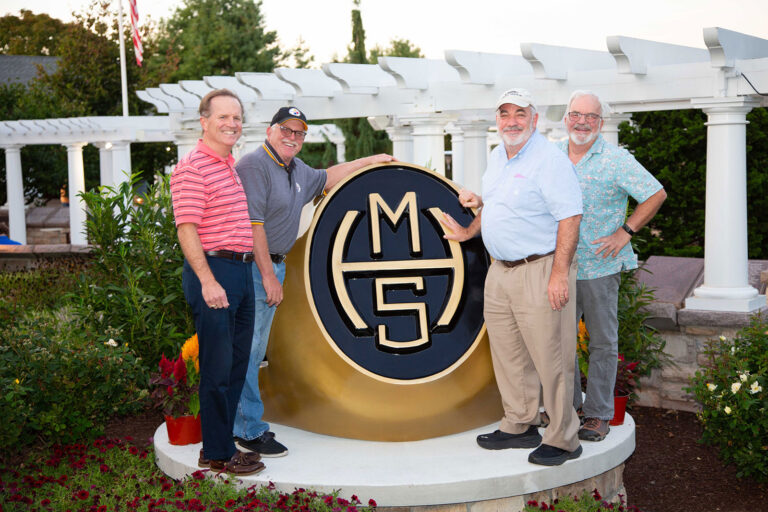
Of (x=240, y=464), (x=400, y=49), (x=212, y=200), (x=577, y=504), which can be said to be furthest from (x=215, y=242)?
(x=400, y=49)

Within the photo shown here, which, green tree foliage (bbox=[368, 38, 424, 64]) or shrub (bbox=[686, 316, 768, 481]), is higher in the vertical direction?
Result: green tree foliage (bbox=[368, 38, 424, 64])

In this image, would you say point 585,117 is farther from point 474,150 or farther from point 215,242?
point 474,150

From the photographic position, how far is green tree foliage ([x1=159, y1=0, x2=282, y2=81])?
39188 millimetres

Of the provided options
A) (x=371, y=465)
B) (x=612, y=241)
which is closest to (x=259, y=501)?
(x=371, y=465)

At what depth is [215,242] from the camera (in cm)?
448

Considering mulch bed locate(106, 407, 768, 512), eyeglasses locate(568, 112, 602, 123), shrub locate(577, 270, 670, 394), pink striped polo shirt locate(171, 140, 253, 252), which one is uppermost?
eyeglasses locate(568, 112, 602, 123)

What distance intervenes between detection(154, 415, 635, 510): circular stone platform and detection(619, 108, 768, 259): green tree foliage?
30.4 feet

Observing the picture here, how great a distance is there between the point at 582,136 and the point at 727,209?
4.77m

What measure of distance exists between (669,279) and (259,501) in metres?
6.26

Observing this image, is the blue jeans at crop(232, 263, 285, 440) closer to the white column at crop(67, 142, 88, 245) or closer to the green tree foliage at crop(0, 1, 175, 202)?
the white column at crop(67, 142, 88, 245)

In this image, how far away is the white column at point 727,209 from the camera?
8.91 m

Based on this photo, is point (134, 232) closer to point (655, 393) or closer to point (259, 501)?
point (259, 501)

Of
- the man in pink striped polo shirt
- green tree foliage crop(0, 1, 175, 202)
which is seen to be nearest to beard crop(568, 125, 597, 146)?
the man in pink striped polo shirt

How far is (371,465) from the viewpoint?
490 cm
